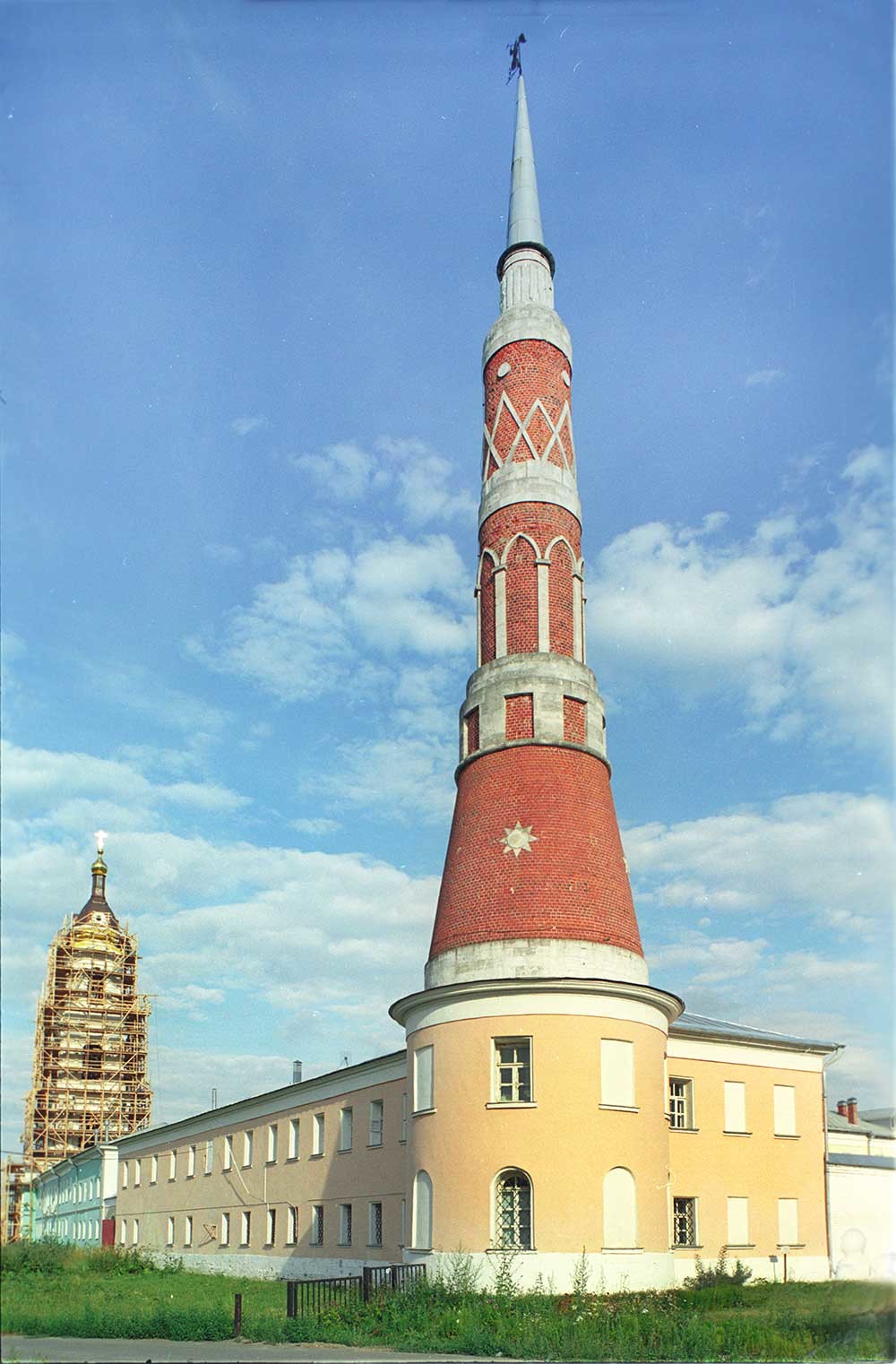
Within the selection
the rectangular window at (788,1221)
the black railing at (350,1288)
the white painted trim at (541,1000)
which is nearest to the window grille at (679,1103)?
the rectangular window at (788,1221)

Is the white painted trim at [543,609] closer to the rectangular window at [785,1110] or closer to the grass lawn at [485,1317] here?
the grass lawn at [485,1317]

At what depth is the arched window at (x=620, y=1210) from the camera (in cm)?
2203

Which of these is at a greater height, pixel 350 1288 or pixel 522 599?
pixel 522 599

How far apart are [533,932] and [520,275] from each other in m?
15.9

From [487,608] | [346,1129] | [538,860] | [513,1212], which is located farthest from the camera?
[346,1129]

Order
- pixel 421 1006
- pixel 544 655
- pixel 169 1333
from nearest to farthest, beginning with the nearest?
1. pixel 169 1333
2. pixel 421 1006
3. pixel 544 655

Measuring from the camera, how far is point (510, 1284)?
69.2ft

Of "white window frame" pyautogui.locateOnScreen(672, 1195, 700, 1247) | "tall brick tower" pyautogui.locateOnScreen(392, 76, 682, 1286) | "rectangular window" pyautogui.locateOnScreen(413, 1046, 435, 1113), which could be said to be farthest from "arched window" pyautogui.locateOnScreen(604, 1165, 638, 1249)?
"white window frame" pyautogui.locateOnScreen(672, 1195, 700, 1247)

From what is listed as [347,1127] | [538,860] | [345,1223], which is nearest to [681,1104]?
[538,860]

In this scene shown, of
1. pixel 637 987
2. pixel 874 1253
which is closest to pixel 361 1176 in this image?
pixel 637 987

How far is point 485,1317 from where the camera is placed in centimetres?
1944

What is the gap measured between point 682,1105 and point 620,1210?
23.2 ft

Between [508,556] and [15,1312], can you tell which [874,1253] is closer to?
[15,1312]

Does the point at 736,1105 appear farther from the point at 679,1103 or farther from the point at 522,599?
the point at 522,599
